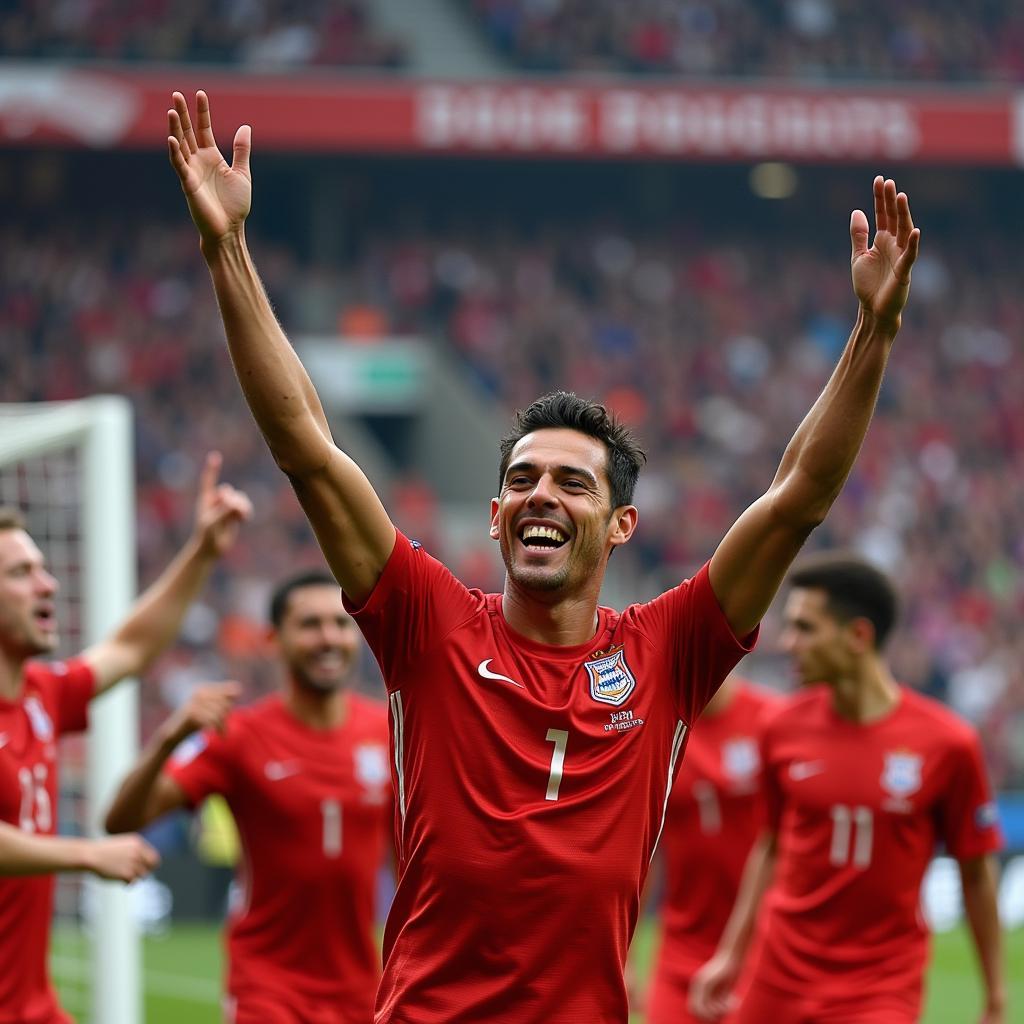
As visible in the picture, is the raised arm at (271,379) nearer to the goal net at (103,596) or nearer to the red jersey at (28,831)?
the red jersey at (28,831)

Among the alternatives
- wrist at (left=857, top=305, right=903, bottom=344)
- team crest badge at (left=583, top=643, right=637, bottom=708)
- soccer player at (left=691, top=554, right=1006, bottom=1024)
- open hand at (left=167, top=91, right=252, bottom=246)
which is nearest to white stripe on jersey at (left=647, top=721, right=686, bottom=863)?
team crest badge at (left=583, top=643, right=637, bottom=708)

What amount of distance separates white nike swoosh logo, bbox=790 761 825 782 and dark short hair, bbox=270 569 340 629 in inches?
70.8

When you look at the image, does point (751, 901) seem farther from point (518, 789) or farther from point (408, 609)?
point (408, 609)

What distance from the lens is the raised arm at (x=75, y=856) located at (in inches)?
196

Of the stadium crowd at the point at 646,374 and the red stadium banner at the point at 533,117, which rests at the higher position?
the red stadium banner at the point at 533,117

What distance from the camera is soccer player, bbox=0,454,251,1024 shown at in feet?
16.8

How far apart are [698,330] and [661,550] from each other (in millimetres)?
5553

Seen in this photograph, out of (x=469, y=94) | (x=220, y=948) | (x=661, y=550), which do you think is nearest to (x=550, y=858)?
(x=220, y=948)

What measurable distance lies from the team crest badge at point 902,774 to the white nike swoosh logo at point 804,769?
24 cm

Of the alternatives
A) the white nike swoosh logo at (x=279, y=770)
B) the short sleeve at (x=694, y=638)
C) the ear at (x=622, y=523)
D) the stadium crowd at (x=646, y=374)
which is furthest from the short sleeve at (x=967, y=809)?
the stadium crowd at (x=646, y=374)

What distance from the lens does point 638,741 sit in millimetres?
4039

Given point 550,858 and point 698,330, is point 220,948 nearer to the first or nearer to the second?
point 550,858

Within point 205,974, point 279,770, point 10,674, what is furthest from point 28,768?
point 205,974

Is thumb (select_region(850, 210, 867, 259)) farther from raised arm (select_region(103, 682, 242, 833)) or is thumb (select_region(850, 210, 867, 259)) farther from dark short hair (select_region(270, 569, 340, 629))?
dark short hair (select_region(270, 569, 340, 629))
